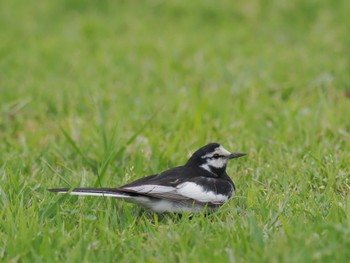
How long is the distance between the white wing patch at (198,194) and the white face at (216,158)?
0.41m

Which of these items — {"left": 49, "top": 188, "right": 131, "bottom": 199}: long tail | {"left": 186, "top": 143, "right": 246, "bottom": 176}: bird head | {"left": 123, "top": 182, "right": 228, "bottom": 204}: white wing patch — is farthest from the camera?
{"left": 186, "top": 143, "right": 246, "bottom": 176}: bird head

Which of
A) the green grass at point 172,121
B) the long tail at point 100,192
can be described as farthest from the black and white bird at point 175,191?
the green grass at point 172,121

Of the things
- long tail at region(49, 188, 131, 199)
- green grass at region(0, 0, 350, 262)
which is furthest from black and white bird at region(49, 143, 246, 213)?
green grass at region(0, 0, 350, 262)

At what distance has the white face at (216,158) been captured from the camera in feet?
18.0

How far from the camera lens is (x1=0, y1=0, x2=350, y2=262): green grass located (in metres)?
4.34

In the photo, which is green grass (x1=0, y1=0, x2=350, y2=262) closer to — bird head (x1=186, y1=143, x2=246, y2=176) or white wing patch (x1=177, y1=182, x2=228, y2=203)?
white wing patch (x1=177, y1=182, x2=228, y2=203)

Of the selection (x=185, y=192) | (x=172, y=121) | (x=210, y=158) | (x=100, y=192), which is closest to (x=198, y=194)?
(x=185, y=192)

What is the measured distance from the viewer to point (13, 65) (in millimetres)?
9797

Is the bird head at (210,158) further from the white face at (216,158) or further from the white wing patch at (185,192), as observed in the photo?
the white wing patch at (185,192)

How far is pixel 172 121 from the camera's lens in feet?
24.5

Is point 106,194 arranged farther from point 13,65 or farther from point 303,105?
point 13,65

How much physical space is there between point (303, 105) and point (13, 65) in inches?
155

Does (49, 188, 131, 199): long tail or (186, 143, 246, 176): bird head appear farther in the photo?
(186, 143, 246, 176): bird head

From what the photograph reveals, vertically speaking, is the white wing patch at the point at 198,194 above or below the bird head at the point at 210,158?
below
